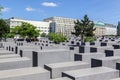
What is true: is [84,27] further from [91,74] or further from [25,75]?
[25,75]

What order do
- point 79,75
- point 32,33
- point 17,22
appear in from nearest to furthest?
point 79,75
point 32,33
point 17,22

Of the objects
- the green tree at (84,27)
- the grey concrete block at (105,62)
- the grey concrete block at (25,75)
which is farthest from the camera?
→ the green tree at (84,27)

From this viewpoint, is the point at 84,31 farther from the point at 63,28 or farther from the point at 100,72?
the point at 63,28

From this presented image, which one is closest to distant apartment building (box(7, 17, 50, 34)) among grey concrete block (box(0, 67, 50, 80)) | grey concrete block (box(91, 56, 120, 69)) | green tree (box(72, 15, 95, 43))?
green tree (box(72, 15, 95, 43))

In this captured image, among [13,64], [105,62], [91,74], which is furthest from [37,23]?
[91,74]

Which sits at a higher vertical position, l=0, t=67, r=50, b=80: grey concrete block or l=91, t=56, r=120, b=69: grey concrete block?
l=91, t=56, r=120, b=69: grey concrete block

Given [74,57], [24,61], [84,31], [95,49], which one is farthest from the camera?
[84,31]

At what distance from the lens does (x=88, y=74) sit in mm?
7230

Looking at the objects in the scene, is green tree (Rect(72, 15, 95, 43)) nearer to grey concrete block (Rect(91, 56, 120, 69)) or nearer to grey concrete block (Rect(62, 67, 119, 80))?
grey concrete block (Rect(91, 56, 120, 69))

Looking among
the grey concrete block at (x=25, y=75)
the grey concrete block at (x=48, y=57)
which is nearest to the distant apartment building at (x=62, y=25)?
the grey concrete block at (x=48, y=57)

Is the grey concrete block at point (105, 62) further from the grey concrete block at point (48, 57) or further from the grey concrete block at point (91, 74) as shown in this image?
the grey concrete block at point (48, 57)

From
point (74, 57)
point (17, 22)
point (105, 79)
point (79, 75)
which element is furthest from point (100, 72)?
point (17, 22)

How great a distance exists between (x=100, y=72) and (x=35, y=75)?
2582mm

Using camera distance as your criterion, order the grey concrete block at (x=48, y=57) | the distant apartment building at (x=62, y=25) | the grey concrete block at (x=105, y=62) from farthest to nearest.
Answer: the distant apartment building at (x=62, y=25) → the grey concrete block at (x=48, y=57) → the grey concrete block at (x=105, y=62)
